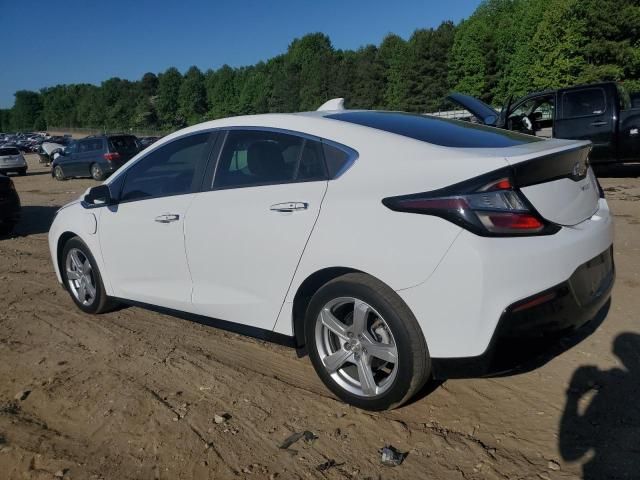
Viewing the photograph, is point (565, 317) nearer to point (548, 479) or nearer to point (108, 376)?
point (548, 479)

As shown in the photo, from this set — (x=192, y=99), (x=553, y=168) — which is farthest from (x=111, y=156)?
(x=192, y=99)

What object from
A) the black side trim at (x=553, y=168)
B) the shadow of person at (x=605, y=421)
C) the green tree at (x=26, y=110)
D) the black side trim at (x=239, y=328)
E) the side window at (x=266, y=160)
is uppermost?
the green tree at (x=26, y=110)

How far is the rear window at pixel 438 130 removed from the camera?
308 centimetres

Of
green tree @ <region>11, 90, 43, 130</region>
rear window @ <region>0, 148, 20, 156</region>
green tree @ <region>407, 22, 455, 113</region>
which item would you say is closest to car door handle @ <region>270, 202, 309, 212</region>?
rear window @ <region>0, 148, 20, 156</region>

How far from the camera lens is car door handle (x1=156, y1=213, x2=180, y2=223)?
147 inches

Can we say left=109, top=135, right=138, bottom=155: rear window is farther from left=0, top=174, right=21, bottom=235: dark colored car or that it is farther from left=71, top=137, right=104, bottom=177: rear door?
left=0, top=174, right=21, bottom=235: dark colored car

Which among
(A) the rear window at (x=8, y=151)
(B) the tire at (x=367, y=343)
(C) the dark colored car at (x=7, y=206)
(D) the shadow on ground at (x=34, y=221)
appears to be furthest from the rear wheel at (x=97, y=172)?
(B) the tire at (x=367, y=343)

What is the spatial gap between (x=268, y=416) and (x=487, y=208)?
161 centimetres

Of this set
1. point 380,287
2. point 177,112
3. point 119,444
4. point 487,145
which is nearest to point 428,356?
point 380,287

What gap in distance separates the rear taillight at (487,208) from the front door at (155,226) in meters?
1.77

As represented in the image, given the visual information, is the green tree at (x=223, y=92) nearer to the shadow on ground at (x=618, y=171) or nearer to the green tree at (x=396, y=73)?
the green tree at (x=396, y=73)

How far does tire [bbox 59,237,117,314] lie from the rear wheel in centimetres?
1683

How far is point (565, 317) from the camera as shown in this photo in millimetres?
2695

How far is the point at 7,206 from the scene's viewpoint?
9109mm
